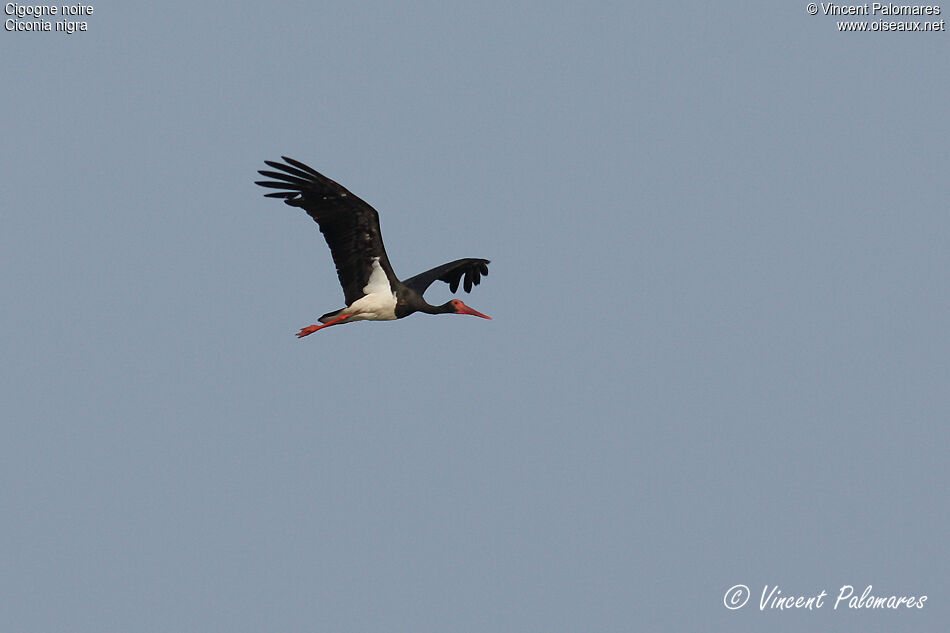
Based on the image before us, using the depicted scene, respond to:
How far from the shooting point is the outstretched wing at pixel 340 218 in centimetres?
1820

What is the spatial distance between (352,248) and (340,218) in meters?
0.49

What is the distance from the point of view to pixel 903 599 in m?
17.1

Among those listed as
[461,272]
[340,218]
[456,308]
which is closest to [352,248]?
[340,218]

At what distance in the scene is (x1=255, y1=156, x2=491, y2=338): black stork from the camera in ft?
59.8

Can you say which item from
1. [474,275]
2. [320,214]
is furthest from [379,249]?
[474,275]

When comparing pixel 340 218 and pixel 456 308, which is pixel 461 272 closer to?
pixel 456 308

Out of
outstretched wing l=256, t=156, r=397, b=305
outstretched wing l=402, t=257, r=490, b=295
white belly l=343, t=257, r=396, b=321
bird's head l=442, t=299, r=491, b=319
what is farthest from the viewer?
outstretched wing l=402, t=257, r=490, b=295

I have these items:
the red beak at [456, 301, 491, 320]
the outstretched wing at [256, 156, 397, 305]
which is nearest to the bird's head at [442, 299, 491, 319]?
the red beak at [456, 301, 491, 320]

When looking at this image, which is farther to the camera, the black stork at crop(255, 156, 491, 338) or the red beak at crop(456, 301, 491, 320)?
the red beak at crop(456, 301, 491, 320)

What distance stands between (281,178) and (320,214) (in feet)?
2.15

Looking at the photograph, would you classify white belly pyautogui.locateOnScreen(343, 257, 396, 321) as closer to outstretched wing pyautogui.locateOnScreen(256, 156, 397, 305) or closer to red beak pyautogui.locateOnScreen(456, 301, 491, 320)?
outstretched wing pyautogui.locateOnScreen(256, 156, 397, 305)

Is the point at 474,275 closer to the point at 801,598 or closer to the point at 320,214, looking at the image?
the point at 320,214

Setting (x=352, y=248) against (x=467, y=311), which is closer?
(x=352, y=248)

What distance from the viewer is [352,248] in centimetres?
1881
